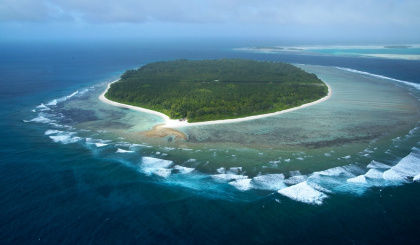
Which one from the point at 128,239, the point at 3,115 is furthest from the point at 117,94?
the point at 128,239

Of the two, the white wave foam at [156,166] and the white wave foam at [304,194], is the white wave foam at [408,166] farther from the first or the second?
the white wave foam at [156,166]

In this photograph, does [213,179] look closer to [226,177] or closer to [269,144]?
[226,177]

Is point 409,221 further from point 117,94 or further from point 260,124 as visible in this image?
point 117,94

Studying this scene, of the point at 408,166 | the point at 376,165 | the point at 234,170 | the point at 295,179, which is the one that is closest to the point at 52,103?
the point at 234,170

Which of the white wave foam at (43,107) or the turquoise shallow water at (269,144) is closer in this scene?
the turquoise shallow water at (269,144)

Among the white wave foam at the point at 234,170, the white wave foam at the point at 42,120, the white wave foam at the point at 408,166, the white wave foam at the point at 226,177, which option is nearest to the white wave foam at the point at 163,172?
the white wave foam at the point at 226,177

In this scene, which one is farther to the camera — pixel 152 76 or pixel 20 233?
pixel 152 76

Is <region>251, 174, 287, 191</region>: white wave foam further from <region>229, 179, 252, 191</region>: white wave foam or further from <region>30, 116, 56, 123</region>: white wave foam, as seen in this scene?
<region>30, 116, 56, 123</region>: white wave foam
